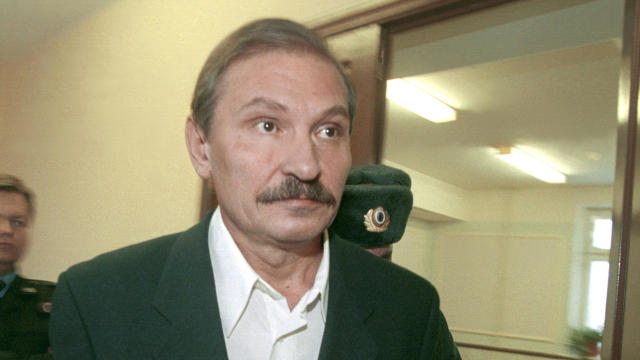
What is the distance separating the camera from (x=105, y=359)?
1008 mm

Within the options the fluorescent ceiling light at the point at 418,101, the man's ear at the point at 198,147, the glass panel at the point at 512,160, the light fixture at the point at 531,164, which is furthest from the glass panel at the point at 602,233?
the man's ear at the point at 198,147

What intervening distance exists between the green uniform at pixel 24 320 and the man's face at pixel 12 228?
11cm

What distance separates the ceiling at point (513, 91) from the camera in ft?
6.66

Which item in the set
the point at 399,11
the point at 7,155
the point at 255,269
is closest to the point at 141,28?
the point at 399,11

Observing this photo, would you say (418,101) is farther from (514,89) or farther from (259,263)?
(259,263)

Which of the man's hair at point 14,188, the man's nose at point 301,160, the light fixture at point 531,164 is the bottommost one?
the man's hair at point 14,188

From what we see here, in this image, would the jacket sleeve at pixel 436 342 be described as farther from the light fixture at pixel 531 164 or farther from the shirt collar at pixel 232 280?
the light fixture at pixel 531 164

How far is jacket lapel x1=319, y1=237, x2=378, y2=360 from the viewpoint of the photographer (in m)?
1.09

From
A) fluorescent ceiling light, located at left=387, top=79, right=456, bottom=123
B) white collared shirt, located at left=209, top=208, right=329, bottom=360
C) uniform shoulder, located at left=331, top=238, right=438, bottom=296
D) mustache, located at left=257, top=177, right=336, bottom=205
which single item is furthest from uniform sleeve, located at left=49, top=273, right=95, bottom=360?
fluorescent ceiling light, located at left=387, top=79, right=456, bottom=123

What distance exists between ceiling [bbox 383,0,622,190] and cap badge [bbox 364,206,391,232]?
3.12ft

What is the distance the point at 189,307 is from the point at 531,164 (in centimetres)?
160

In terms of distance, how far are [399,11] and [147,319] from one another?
5.94 feet

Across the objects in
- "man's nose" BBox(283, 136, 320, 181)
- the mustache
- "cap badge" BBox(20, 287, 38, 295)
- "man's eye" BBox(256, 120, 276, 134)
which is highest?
"man's eye" BBox(256, 120, 276, 134)

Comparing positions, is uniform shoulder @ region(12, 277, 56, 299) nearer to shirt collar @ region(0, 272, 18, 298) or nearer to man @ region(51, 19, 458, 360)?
shirt collar @ region(0, 272, 18, 298)
